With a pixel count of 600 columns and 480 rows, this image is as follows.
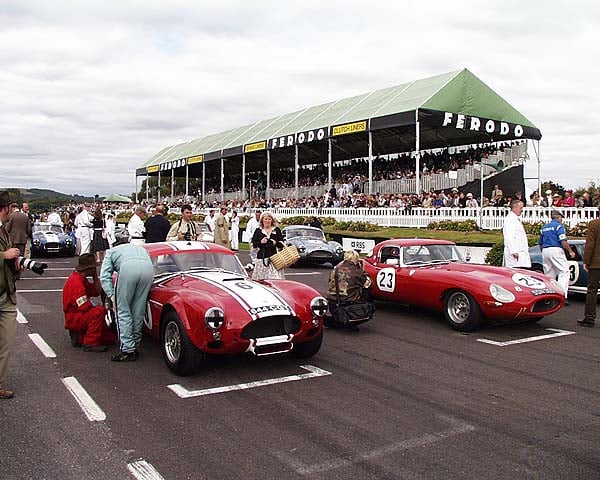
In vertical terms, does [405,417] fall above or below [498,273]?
below

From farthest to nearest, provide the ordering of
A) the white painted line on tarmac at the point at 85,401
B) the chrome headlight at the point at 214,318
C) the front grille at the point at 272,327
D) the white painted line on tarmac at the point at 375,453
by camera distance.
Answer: the front grille at the point at 272,327
the chrome headlight at the point at 214,318
the white painted line on tarmac at the point at 85,401
the white painted line on tarmac at the point at 375,453

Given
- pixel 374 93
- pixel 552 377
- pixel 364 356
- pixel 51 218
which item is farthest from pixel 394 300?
pixel 374 93

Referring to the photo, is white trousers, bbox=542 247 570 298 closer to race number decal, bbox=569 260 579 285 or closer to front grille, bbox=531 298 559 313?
race number decal, bbox=569 260 579 285

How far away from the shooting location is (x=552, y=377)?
617cm

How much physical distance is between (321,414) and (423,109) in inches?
837

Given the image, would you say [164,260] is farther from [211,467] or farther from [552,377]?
[552,377]

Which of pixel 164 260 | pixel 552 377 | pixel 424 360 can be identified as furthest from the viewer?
pixel 164 260

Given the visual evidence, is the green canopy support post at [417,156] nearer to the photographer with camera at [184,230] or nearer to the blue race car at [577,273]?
the blue race car at [577,273]

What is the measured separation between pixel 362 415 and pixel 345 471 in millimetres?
1109

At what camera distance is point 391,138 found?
33.8 m

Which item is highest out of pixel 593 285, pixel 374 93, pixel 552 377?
pixel 374 93

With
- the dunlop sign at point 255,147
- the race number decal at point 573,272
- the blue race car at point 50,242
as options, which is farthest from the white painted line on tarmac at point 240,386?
the dunlop sign at point 255,147

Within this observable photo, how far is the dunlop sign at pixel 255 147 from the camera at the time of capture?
34.8 m

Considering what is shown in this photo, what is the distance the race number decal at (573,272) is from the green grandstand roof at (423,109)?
14.4 m
